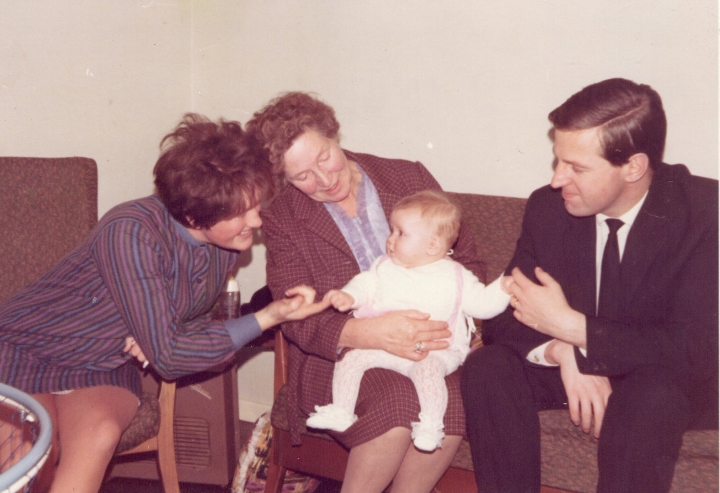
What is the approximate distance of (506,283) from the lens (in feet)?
6.56

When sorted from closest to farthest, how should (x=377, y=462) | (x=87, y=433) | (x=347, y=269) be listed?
1. (x=87, y=433)
2. (x=377, y=462)
3. (x=347, y=269)

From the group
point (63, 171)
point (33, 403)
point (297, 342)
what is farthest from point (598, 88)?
point (63, 171)

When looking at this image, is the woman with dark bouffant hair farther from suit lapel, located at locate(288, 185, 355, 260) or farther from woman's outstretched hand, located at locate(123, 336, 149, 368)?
suit lapel, located at locate(288, 185, 355, 260)

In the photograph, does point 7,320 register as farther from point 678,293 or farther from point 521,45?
point 521,45

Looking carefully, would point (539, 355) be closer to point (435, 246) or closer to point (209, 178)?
point (435, 246)

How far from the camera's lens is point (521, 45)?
255 cm

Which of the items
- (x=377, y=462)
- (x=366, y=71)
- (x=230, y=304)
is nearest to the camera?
(x=377, y=462)

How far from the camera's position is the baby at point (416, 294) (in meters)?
1.91

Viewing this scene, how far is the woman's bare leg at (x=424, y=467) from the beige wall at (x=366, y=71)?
1.17m

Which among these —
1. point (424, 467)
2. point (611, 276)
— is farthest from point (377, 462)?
point (611, 276)

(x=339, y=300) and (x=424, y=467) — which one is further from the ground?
(x=339, y=300)

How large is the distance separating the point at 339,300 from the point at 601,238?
2.52ft

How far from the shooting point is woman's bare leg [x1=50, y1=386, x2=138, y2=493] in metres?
1.67

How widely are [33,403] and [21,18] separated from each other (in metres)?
1.70
